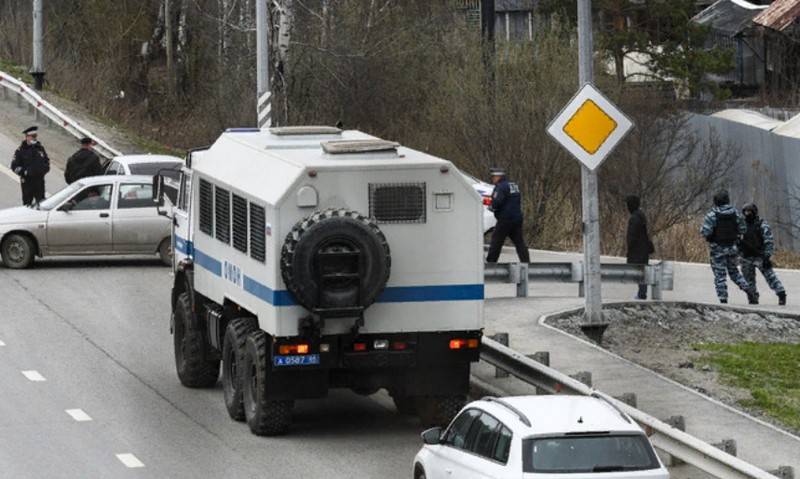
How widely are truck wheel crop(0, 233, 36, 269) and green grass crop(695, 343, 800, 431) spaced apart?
457 inches

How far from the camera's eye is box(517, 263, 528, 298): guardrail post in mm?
24531

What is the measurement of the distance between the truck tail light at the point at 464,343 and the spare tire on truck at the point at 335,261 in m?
1.05

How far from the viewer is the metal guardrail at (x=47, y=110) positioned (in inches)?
1651

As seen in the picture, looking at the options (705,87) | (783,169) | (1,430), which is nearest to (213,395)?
(1,430)

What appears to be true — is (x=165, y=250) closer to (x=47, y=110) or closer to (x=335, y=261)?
(x=335, y=261)

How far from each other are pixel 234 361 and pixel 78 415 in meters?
1.81

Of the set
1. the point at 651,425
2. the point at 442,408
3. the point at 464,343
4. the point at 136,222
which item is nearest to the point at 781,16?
the point at 136,222

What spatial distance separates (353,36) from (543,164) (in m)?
11.3

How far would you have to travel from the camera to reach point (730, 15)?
2815 inches

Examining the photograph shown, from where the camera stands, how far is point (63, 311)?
2433 cm

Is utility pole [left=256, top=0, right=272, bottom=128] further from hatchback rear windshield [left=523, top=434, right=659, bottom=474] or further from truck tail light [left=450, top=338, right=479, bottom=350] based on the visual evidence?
hatchback rear windshield [left=523, top=434, right=659, bottom=474]

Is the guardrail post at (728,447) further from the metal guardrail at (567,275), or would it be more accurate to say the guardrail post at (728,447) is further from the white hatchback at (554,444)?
the metal guardrail at (567,275)

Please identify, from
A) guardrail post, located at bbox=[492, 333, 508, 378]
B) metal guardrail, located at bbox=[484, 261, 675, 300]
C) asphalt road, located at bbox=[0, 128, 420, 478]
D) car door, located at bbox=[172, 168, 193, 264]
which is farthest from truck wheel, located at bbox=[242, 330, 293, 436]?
metal guardrail, located at bbox=[484, 261, 675, 300]

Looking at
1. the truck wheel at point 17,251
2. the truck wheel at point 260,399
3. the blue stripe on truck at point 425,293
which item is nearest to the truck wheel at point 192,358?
the truck wheel at point 260,399
